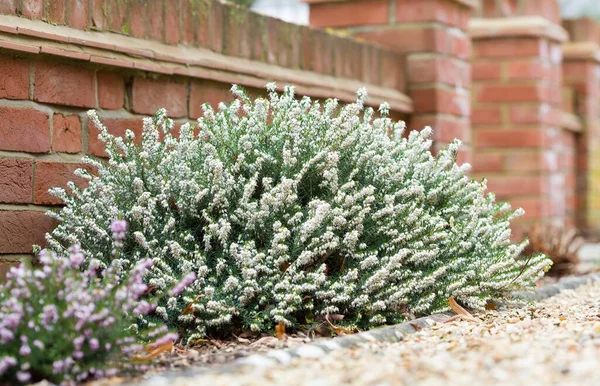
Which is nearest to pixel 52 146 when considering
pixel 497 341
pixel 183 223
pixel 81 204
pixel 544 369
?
pixel 81 204

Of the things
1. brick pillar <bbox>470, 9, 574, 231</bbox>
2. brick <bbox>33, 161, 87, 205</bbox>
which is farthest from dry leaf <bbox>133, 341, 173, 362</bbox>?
brick pillar <bbox>470, 9, 574, 231</bbox>

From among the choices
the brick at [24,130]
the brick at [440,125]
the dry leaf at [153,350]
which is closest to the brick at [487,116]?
the brick at [440,125]

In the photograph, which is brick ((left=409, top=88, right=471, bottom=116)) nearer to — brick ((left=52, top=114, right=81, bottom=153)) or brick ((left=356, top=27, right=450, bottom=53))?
brick ((left=356, top=27, right=450, bottom=53))

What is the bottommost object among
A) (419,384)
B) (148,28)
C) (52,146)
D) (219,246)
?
(419,384)

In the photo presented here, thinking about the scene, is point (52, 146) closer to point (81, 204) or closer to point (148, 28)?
point (81, 204)

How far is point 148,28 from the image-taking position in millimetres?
4844

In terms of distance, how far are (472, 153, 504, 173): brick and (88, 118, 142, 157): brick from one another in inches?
209

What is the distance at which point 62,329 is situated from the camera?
303 centimetres

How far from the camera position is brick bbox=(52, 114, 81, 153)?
435 cm

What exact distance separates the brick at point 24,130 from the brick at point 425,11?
3381 mm

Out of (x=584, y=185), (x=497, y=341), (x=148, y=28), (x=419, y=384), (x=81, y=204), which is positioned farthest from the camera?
(x=584, y=185)

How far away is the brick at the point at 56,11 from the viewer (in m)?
4.29

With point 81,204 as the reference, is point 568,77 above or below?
above

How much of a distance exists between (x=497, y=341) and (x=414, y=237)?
0.82 m
